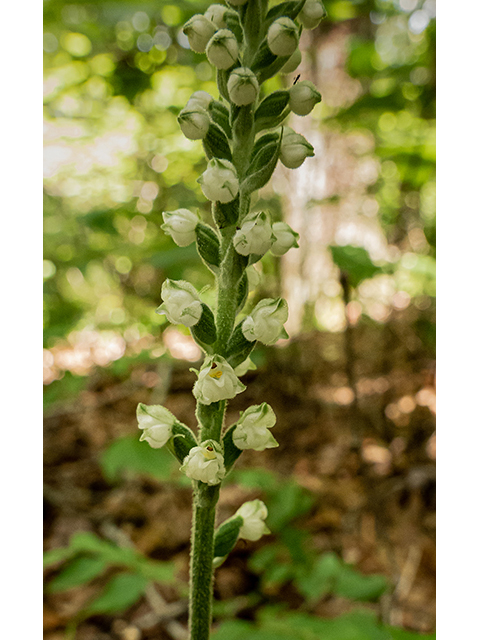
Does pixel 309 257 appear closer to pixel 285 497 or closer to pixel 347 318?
pixel 347 318

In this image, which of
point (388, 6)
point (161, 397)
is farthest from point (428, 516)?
point (388, 6)

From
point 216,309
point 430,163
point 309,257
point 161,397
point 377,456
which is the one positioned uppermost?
point 430,163

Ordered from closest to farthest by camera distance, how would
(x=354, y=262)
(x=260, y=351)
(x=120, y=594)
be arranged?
(x=120, y=594) < (x=354, y=262) < (x=260, y=351)

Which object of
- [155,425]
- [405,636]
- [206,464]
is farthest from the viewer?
[405,636]

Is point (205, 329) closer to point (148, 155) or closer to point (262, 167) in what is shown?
point (262, 167)

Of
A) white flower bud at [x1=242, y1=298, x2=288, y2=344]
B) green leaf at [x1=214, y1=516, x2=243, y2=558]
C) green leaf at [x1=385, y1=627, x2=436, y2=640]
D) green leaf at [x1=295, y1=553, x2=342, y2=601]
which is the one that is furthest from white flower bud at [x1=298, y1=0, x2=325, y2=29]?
green leaf at [x1=295, y1=553, x2=342, y2=601]

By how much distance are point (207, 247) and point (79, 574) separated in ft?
5.70

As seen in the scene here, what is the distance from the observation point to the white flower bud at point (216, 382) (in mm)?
1036

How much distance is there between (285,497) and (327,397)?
8.91ft

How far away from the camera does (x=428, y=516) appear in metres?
3.78

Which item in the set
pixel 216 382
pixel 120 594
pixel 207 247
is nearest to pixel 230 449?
pixel 216 382

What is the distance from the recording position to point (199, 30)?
118 centimetres

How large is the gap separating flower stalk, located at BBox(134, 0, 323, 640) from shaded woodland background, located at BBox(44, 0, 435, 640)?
103 cm

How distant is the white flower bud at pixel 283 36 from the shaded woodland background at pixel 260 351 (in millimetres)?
1455
